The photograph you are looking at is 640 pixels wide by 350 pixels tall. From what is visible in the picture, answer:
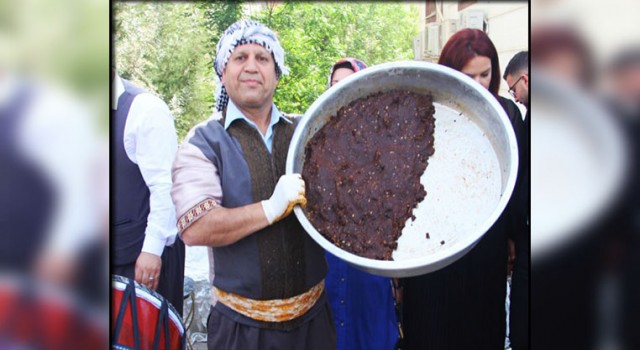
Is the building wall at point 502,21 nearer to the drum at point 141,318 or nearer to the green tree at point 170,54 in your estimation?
the green tree at point 170,54

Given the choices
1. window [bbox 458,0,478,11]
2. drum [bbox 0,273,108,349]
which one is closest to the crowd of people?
window [bbox 458,0,478,11]

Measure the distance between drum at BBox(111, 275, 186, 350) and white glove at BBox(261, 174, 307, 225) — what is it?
2.35 ft

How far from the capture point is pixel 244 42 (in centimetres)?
265

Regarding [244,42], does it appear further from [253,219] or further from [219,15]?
[253,219]

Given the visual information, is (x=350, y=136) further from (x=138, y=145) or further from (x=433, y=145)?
(x=138, y=145)

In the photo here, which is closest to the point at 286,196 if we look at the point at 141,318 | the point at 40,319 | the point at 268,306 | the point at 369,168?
the point at 369,168

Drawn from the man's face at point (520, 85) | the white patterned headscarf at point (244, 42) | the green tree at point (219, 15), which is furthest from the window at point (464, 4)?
the green tree at point (219, 15)

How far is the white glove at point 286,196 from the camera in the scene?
2459 millimetres

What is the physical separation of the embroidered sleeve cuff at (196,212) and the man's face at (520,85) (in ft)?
4.82

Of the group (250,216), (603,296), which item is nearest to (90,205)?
(250,216)

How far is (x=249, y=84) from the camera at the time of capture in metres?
2.65

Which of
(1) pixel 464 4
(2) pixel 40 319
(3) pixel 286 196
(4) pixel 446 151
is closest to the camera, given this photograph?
(3) pixel 286 196

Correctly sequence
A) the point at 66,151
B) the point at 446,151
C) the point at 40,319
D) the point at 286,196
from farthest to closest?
the point at 40,319
the point at 66,151
the point at 446,151
the point at 286,196

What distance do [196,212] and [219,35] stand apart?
2.70 feet
